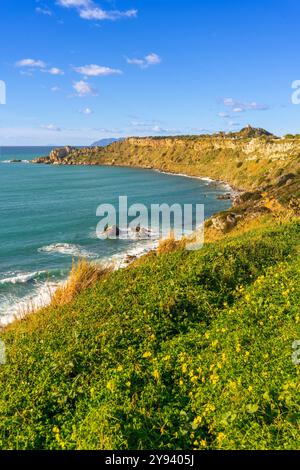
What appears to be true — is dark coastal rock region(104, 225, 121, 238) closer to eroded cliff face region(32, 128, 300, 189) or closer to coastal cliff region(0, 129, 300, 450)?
eroded cliff face region(32, 128, 300, 189)

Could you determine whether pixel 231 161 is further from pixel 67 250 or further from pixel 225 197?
pixel 67 250

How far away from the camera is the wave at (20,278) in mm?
25172

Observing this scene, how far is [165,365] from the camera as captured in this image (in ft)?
24.8

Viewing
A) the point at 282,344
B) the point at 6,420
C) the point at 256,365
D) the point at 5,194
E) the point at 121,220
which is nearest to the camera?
the point at 6,420

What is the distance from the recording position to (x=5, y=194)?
2687 inches

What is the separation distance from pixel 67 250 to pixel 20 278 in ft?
25.5

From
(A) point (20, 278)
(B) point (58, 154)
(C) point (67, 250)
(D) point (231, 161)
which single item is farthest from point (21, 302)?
(B) point (58, 154)

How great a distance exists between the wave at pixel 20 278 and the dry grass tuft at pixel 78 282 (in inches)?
524

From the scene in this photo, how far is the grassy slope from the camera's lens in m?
5.94

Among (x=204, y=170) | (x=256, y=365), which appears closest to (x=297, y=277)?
(x=256, y=365)
